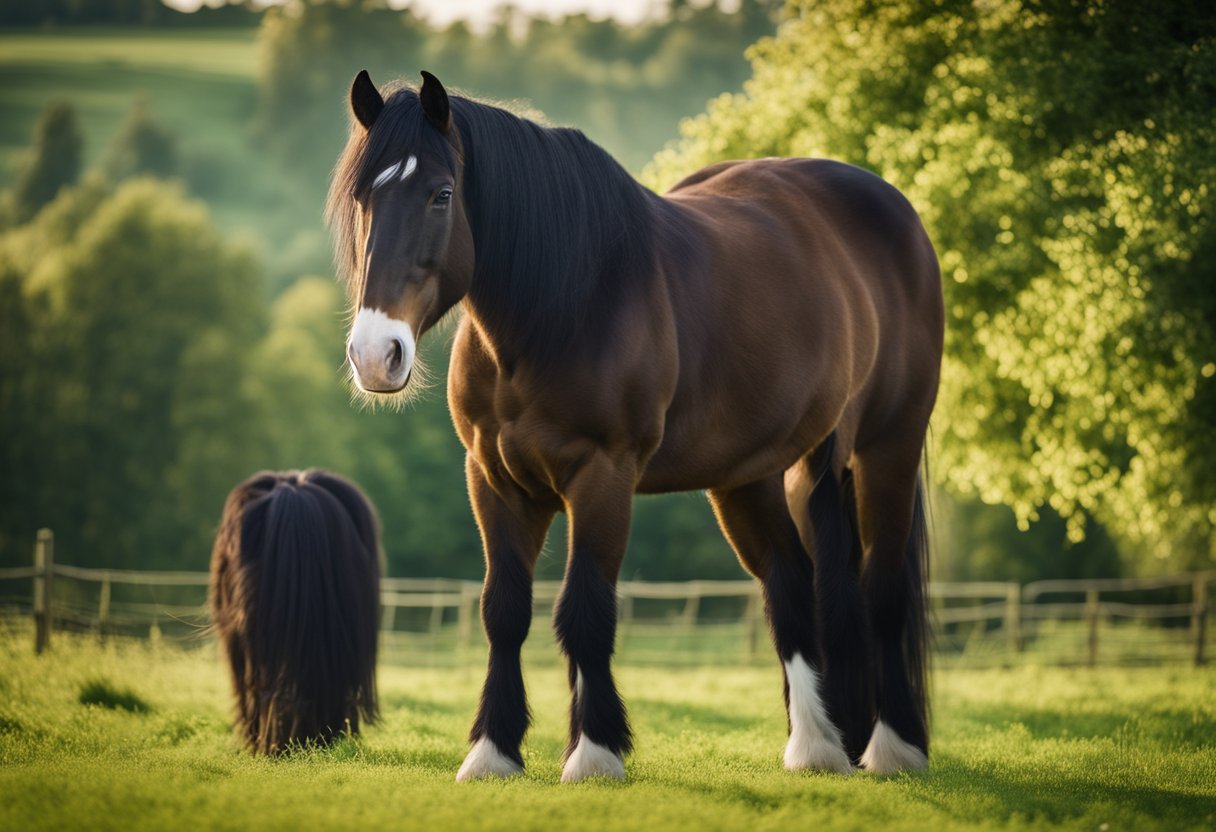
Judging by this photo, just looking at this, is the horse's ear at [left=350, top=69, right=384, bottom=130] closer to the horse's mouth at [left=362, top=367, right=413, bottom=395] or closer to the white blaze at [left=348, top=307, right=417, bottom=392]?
the white blaze at [left=348, top=307, right=417, bottom=392]

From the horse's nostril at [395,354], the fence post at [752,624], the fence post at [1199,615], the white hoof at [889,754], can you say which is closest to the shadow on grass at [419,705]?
the white hoof at [889,754]

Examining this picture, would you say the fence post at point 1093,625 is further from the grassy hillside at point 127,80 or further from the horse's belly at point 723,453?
the grassy hillside at point 127,80

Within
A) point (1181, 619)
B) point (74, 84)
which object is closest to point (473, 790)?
point (1181, 619)

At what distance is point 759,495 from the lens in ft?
22.0

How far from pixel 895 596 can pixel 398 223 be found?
138 inches

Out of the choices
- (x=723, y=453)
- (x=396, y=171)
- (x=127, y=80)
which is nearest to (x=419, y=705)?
(x=723, y=453)

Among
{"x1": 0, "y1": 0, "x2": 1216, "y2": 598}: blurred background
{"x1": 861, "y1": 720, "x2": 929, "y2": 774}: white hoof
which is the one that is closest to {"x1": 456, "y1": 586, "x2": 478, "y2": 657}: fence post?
{"x1": 0, "y1": 0, "x2": 1216, "y2": 598}: blurred background

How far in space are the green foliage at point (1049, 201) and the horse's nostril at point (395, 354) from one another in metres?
8.54

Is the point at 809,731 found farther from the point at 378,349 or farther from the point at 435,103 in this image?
the point at 435,103

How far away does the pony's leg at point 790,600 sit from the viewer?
642 centimetres

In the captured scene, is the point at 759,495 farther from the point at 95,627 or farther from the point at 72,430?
the point at 72,430

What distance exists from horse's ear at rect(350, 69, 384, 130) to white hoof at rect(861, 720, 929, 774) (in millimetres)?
3872

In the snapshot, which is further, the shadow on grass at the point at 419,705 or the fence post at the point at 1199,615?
the fence post at the point at 1199,615

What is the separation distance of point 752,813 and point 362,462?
41258mm
